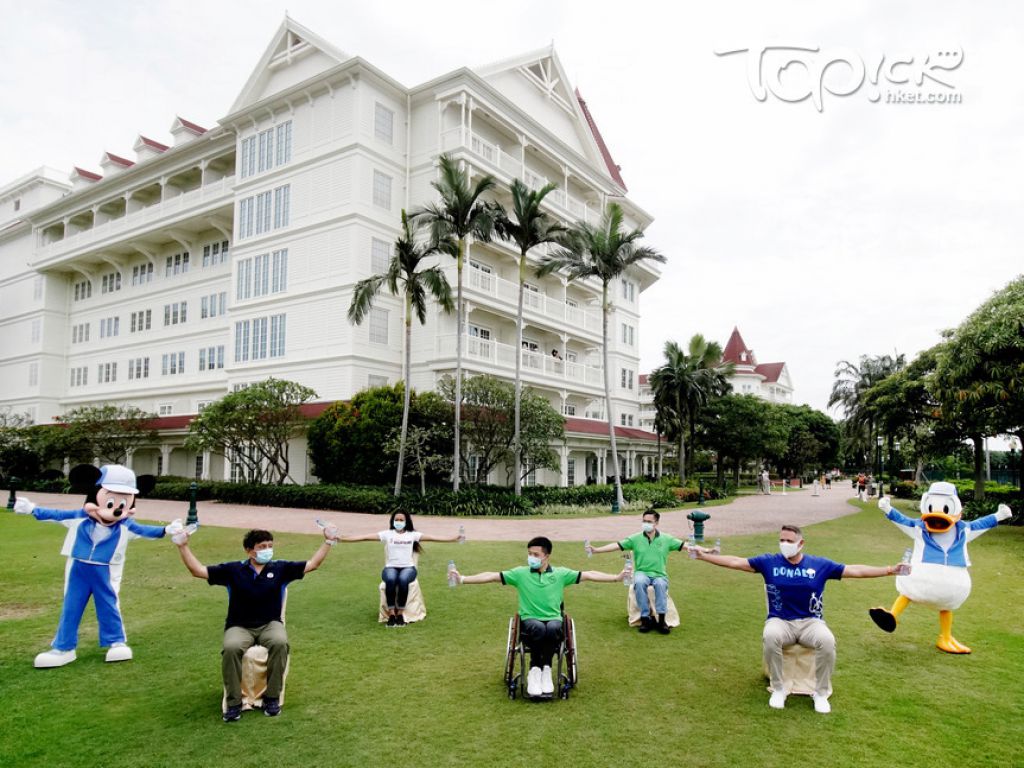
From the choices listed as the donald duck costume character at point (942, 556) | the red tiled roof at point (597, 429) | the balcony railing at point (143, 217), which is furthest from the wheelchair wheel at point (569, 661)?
the balcony railing at point (143, 217)

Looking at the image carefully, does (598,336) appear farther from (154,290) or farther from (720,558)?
(720,558)

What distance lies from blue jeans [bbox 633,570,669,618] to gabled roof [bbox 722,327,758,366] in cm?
8539

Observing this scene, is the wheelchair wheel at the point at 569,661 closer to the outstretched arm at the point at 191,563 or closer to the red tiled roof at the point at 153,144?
the outstretched arm at the point at 191,563

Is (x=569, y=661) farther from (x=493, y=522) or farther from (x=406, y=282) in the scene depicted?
(x=406, y=282)

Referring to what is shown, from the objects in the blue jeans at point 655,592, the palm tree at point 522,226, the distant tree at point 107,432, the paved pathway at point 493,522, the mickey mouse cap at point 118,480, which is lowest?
the paved pathway at point 493,522

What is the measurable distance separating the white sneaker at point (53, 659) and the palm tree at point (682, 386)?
1362 inches

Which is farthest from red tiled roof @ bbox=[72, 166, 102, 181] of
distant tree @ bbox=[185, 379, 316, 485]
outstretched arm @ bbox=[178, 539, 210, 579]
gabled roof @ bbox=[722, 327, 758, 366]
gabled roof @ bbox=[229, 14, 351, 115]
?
gabled roof @ bbox=[722, 327, 758, 366]

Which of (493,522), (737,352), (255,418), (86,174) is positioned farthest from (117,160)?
(737,352)

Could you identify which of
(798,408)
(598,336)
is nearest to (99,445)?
(598,336)

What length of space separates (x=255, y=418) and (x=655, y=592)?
20.3 metres

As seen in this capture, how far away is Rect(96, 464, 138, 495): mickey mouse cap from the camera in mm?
6868

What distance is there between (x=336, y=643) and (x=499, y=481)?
23.3m

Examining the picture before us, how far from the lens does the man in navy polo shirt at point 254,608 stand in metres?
5.60

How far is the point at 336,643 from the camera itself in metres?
7.86
